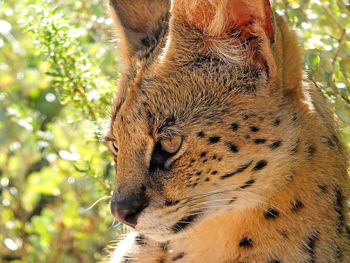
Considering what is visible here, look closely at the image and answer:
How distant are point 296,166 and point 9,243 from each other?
3.15 metres

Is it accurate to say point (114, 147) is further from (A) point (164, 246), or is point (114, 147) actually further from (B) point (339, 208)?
(B) point (339, 208)

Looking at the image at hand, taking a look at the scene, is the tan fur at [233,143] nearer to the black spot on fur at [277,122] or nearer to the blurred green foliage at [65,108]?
the black spot on fur at [277,122]

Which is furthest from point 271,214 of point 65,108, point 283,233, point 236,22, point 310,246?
point 65,108

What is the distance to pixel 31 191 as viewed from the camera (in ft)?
17.1

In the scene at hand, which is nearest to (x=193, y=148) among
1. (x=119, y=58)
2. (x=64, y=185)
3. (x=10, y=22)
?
(x=119, y=58)

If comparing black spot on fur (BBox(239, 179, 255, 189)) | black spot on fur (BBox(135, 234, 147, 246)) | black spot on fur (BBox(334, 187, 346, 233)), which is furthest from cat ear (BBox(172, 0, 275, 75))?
black spot on fur (BBox(135, 234, 147, 246))

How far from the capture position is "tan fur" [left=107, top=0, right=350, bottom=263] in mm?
2604

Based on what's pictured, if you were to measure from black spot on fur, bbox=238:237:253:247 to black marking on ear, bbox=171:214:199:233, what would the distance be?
0.94ft

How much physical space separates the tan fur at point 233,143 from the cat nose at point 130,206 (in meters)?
0.03

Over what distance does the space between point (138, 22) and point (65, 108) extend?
187 cm

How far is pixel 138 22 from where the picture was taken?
135 inches

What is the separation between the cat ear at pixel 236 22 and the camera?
8.43ft

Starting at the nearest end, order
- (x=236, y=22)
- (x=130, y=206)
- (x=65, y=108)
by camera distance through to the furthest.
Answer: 1. (x=130, y=206)
2. (x=236, y=22)
3. (x=65, y=108)

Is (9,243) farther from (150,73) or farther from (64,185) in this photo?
(150,73)
